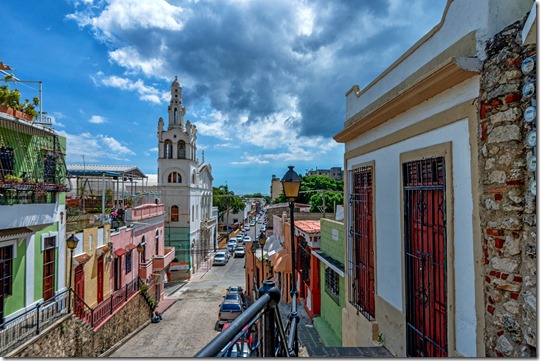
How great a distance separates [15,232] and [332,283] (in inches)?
281

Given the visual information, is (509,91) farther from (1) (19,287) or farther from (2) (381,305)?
(1) (19,287)

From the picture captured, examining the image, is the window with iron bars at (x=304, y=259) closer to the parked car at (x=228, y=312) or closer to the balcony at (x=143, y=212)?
the parked car at (x=228, y=312)

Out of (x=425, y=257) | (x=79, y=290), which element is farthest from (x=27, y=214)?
(x=425, y=257)

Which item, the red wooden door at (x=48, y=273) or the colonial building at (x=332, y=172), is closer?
the red wooden door at (x=48, y=273)

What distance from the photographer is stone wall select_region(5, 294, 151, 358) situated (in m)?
7.47

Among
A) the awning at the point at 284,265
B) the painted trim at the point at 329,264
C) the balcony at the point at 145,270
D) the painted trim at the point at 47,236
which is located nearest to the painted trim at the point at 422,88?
the painted trim at the point at 329,264

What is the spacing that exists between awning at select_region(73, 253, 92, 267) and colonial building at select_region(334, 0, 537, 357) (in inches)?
345

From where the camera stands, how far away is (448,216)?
3.23 meters

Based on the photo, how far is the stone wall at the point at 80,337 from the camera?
294 inches

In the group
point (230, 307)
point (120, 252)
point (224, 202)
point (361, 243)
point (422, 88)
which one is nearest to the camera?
point (422, 88)

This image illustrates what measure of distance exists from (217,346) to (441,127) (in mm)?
2892

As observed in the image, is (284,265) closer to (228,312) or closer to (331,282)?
(331,282)

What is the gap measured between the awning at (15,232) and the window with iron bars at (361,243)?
711cm

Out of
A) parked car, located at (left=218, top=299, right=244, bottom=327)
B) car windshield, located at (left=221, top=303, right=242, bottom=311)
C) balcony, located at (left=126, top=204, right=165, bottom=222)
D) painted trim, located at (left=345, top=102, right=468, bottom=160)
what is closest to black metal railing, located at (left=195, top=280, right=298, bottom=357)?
painted trim, located at (left=345, top=102, right=468, bottom=160)
